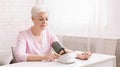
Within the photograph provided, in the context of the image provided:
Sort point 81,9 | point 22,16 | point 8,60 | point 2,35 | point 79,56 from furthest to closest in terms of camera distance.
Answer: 1. point 22,16
2. point 2,35
3. point 81,9
4. point 8,60
5. point 79,56

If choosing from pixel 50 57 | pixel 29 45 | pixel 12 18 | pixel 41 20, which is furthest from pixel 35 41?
pixel 12 18

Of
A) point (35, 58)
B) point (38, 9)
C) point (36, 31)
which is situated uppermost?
point (38, 9)

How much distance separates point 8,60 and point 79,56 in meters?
0.61

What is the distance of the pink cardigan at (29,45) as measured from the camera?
1846 millimetres

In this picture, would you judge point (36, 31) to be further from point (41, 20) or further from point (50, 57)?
point (50, 57)

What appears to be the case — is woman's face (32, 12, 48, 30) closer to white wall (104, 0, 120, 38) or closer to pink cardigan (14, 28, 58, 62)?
pink cardigan (14, 28, 58, 62)

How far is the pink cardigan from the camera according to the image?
1846 millimetres

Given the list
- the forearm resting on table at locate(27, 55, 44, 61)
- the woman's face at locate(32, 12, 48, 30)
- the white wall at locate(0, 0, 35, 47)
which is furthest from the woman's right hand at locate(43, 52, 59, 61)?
the white wall at locate(0, 0, 35, 47)

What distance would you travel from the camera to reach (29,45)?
196 centimetres

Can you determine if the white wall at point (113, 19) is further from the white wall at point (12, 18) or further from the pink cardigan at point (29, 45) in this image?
the white wall at point (12, 18)

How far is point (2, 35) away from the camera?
9.71 ft

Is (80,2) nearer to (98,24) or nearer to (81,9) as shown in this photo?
(81,9)

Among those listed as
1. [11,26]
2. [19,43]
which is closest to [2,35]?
[11,26]

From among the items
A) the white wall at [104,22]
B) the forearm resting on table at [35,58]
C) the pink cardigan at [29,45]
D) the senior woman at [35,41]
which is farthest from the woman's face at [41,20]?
the white wall at [104,22]
